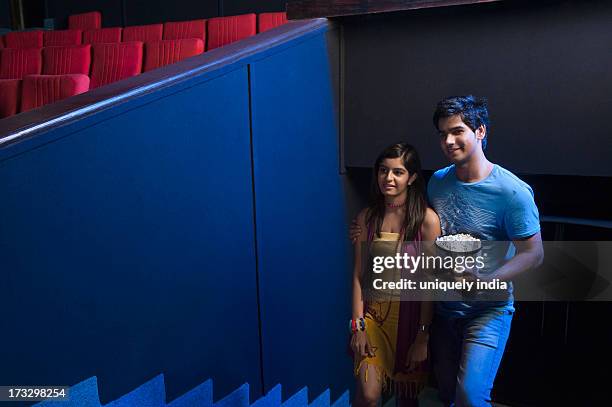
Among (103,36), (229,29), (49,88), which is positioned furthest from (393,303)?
(103,36)

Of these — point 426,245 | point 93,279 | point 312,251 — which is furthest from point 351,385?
point 93,279

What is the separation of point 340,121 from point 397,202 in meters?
0.31

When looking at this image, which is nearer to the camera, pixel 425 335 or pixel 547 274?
pixel 425 335

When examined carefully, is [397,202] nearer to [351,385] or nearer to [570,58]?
[570,58]

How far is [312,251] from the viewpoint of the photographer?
34.9 inches

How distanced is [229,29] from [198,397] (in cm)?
117

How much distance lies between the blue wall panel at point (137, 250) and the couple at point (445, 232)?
18 centimetres

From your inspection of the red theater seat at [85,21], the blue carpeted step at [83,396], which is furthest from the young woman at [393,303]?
the red theater seat at [85,21]

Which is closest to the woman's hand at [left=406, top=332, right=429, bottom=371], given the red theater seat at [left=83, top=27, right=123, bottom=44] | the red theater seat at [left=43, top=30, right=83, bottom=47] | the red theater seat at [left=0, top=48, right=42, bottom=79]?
the red theater seat at [left=0, top=48, right=42, bottom=79]

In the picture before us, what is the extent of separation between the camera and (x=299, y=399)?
35.1 inches

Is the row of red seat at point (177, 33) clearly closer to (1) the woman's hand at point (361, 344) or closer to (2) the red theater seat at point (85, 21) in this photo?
(2) the red theater seat at point (85, 21)

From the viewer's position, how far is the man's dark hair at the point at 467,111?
58 centimetres

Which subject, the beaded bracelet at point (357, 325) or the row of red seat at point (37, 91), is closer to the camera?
the beaded bracelet at point (357, 325)

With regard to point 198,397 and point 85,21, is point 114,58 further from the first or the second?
point 85,21
